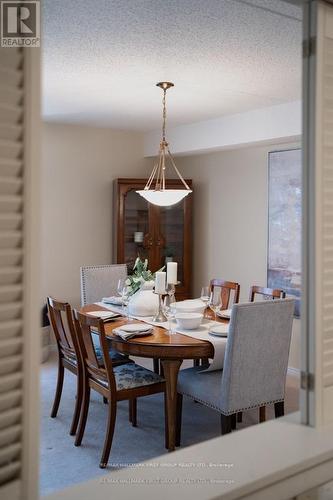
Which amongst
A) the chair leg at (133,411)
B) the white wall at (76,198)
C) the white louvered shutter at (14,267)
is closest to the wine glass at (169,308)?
the chair leg at (133,411)

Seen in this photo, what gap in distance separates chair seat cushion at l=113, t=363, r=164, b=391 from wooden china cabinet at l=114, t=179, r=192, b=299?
224 centimetres

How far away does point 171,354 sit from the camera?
9.72 ft

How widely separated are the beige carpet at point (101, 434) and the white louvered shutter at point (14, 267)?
1.78m

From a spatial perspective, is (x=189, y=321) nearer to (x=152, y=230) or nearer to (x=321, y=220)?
(x=321, y=220)

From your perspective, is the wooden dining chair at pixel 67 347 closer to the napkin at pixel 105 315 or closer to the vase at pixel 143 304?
the napkin at pixel 105 315

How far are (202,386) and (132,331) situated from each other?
1.82 ft

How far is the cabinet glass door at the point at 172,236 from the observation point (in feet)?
18.6

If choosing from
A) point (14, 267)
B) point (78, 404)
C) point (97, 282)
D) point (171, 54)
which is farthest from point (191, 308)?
point (14, 267)

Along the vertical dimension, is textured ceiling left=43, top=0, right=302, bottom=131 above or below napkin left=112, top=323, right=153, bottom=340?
above

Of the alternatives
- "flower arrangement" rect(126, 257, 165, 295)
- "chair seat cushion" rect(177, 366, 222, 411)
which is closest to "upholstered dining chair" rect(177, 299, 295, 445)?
"chair seat cushion" rect(177, 366, 222, 411)

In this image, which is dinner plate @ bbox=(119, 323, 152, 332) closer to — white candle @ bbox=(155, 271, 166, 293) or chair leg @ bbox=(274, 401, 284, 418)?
white candle @ bbox=(155, 271, 166, 293)

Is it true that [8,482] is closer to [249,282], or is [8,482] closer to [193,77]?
[193,77]

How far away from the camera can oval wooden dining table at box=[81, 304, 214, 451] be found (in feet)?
9.71

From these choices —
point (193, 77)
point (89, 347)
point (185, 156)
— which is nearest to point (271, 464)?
point (89, 347)
